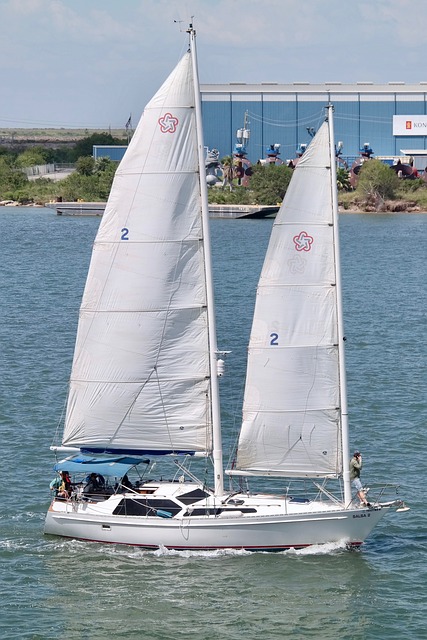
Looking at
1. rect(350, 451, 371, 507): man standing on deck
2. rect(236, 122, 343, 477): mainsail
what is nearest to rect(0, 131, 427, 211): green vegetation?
rect(350, 451, 371, 507): man standing on deck

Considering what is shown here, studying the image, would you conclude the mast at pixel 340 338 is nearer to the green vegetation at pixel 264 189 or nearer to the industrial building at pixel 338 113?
the green vegetation at pixel 264 189

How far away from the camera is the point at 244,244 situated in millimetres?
117500

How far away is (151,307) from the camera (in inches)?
1242

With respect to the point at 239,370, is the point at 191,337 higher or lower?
higher

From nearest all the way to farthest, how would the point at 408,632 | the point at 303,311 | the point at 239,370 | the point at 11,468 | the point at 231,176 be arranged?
the point at 408,632 < the point at 303,311 < the point at 11,468 < the point at 239,370 < the point at 231,176

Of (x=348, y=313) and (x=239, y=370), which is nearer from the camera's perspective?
(x=239, y=370)

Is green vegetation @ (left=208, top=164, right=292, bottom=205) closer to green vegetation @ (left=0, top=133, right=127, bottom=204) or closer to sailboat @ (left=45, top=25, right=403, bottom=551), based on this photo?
green vegetation @ (left=0, top=133, right=127, bottom=204)

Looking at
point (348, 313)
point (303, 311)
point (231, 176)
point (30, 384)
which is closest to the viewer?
point (303, 311)

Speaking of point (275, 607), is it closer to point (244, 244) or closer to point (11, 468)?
point (11, 468)

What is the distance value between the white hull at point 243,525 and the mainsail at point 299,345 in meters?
1.18

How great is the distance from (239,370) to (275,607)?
2604cm

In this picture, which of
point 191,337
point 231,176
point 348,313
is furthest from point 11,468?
point 231,176

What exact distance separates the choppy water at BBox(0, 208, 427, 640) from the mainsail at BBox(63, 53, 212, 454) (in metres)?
3.05

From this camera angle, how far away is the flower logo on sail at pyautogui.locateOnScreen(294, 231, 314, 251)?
3086cm
